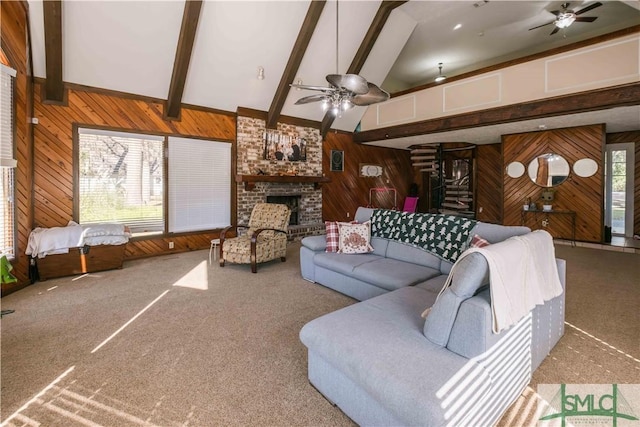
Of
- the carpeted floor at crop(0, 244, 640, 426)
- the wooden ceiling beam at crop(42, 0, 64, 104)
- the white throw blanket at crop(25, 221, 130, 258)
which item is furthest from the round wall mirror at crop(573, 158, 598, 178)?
the wooden ceiling beam at crop(42, 0, 64, 104)

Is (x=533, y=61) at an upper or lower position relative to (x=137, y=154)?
upper

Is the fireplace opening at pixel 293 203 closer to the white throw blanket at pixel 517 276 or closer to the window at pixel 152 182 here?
the window at pixel 152 182

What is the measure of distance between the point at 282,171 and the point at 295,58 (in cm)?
244

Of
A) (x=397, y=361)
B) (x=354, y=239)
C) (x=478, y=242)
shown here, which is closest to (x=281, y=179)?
(x=354, y=239)

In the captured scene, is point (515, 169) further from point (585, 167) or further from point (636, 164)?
point (636, 164)

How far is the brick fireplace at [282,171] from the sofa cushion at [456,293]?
18.1 feet

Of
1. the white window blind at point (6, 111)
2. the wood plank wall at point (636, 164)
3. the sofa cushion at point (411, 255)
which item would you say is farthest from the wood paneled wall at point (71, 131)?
the wood plank wall at point (636, 164)

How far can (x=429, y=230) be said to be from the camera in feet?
10.9

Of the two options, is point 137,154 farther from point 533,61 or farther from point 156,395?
point 533,61

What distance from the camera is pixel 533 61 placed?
17.5 ft

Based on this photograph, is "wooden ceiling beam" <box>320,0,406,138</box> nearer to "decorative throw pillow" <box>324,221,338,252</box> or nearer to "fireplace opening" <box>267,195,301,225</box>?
"fireplace opening" <box>267,195,301,225</box>

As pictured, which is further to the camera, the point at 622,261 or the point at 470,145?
the point at 470,145

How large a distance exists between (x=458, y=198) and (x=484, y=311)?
8.68 metres

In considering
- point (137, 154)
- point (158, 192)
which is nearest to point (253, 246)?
point (158, 192)
